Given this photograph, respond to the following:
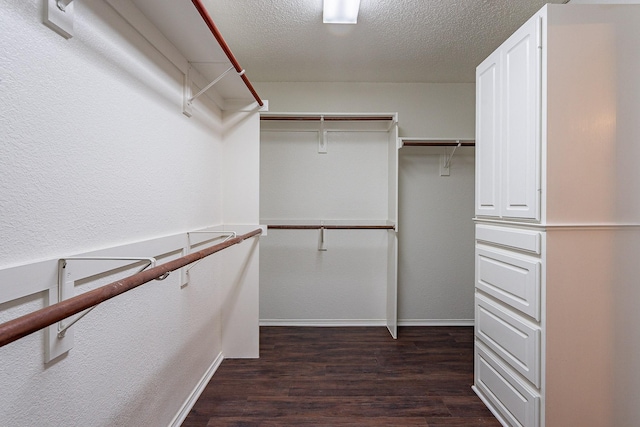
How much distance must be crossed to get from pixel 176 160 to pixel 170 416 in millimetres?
1282

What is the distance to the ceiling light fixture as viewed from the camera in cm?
193


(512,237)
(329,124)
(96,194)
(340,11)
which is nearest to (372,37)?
(340,11)

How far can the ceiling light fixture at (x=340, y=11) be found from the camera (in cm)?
193

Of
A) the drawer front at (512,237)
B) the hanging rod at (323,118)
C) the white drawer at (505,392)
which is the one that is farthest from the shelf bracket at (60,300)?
the hanging rod at (323,118)

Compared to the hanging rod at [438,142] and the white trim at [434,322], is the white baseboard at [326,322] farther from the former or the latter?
the hanging rod at [438,142]

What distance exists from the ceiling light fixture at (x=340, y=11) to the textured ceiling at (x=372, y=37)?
54 millimetres

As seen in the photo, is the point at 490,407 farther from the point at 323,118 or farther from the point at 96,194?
the point at 323,118

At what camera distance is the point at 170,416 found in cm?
162

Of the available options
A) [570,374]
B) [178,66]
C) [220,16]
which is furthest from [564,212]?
[220,16]

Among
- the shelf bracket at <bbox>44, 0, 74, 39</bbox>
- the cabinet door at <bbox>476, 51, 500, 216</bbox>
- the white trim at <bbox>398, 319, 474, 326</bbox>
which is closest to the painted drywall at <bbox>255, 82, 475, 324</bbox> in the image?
the white trim at <bbox>398, 319, 474, 326</bbox>

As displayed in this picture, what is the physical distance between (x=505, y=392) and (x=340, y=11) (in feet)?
7.76

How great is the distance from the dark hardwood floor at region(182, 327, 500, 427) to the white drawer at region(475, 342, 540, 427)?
100 mm

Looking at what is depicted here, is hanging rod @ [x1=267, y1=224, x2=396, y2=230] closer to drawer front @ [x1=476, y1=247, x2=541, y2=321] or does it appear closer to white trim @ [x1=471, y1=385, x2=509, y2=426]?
drawer front @ [x1=476, y1=247, x2=541, y2=321]

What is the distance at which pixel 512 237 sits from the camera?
1643 millimetres
